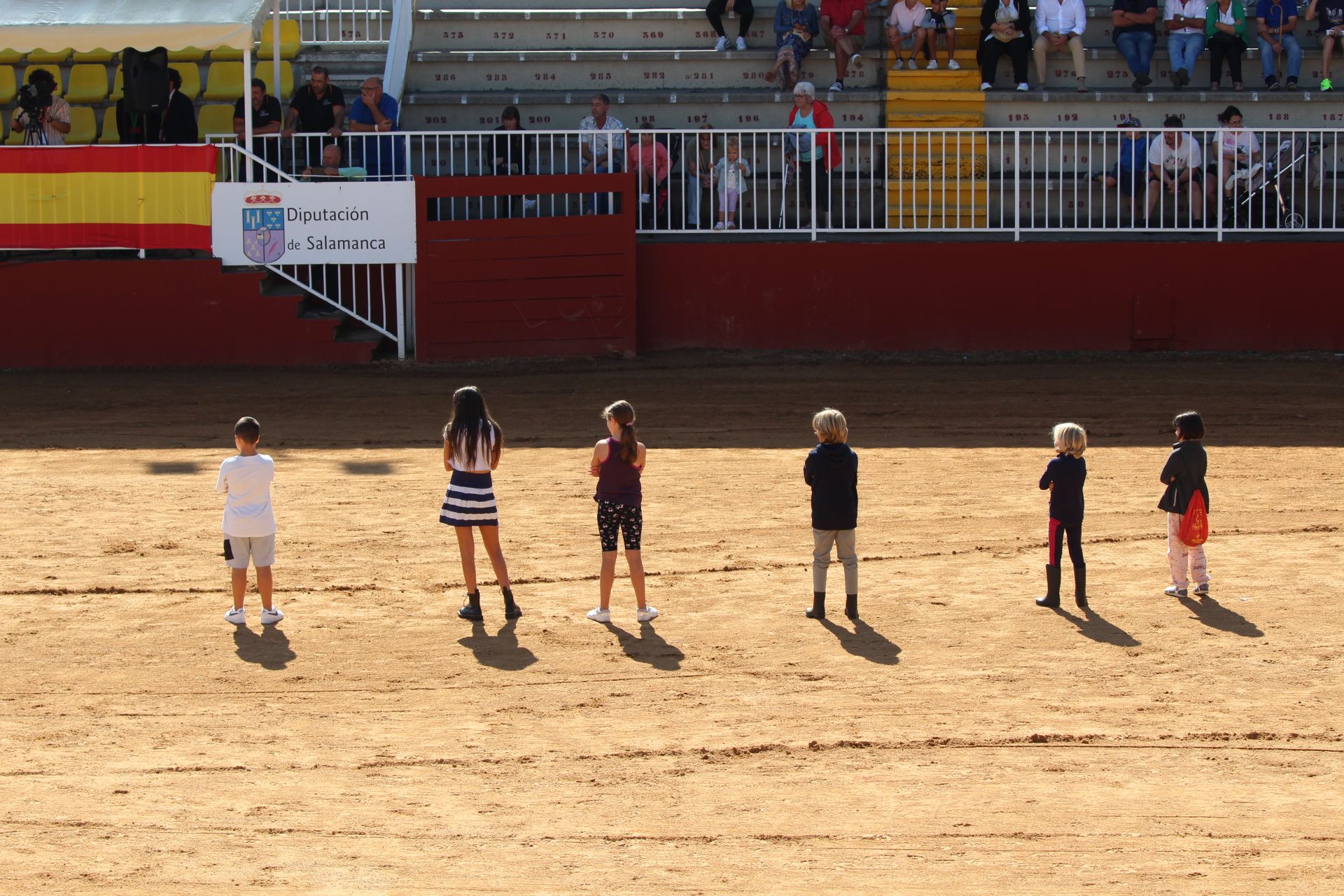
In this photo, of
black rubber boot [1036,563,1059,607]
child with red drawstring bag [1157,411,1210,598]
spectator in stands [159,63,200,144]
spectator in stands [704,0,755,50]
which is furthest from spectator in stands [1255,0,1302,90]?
black rubber boot [1036,563,1059,607]

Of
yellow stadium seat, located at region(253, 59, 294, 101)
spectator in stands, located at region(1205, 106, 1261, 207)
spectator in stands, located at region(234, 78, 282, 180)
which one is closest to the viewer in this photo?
spectator in stands, located at region(1205, 106, 1261, 207)

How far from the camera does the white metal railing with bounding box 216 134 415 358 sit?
19219 mm

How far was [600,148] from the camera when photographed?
19.6 metres

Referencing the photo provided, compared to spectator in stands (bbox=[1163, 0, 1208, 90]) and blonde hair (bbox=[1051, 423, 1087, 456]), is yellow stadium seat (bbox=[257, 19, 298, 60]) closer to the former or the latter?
spectator in stands (bbox=[1163, 0, 1208, 90])

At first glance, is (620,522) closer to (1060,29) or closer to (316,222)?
(316,222)

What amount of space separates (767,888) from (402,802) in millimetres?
1765

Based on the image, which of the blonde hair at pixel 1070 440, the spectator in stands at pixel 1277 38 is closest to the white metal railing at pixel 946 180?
the spectator in stands at pixel 1277 38

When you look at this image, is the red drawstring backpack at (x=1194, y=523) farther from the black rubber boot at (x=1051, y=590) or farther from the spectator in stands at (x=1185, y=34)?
the spectator in stands at (x=1185, y=34)

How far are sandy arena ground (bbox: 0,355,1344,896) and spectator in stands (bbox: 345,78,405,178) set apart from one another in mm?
4489

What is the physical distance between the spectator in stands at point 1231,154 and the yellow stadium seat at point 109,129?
534 inches

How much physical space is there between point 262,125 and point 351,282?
7.63ft

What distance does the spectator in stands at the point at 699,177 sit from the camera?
1944cm

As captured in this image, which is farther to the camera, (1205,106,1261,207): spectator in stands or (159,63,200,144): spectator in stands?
(159,63,200,144): spectator in stands

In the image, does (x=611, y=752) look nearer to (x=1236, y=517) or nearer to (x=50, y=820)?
(x=50, y=820)
